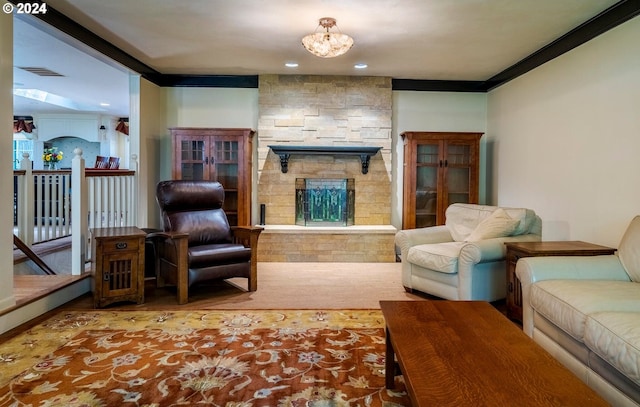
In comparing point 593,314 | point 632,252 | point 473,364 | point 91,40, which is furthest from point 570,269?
point 91,40

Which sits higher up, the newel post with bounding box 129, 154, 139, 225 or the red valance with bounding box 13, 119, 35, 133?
the red valance with bounding box 13, 119, 35, 133

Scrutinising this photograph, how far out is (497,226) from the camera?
3416mm

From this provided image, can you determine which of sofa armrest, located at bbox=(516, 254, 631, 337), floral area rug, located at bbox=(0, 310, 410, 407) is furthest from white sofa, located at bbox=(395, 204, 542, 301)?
floral area rug, located at bbox=(0, 310, 410, 407)

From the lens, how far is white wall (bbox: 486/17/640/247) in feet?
10.2

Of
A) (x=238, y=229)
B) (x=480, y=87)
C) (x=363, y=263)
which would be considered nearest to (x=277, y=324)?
(x=238, y=229)

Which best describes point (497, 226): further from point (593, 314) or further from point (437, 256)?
point (593, 314)

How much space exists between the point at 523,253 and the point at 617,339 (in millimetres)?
1376

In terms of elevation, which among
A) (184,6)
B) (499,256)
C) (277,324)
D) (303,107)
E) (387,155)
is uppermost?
(184,6)

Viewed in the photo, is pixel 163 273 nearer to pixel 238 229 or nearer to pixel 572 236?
pixel 238 229

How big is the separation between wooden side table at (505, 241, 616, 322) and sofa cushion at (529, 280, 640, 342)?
0.54 meters

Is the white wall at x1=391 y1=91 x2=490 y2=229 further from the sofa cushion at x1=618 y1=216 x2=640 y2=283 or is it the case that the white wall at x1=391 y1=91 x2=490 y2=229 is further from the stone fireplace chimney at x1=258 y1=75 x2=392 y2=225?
the sofa cushion at x1=618 y1=216 x2=640 y2=283

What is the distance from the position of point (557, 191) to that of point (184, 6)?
4.02 metres

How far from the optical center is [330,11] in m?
3.30

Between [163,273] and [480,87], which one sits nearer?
[163,273]
